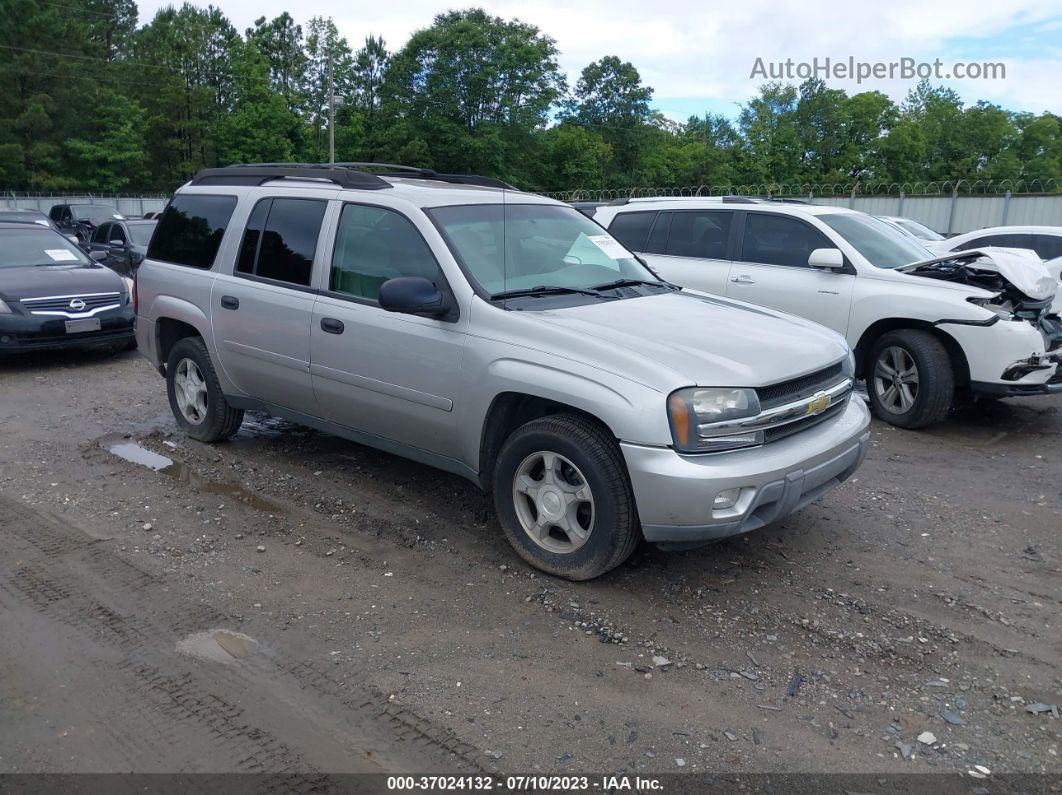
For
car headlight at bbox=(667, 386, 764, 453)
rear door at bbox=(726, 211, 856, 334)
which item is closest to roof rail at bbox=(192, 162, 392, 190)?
car headlight at bbox=(667, 386, 764, 453)

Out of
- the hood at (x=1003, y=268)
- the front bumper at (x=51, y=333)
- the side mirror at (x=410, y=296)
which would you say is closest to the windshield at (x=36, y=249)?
the front bumper at (x=51, y=333)

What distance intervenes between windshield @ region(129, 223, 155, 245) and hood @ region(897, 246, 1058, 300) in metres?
13.8

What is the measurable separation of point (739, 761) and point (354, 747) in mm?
1365

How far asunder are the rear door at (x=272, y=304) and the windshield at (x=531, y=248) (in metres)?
1.07

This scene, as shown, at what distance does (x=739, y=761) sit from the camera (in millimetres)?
3129

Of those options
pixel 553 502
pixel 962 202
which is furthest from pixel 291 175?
pixel 962 202

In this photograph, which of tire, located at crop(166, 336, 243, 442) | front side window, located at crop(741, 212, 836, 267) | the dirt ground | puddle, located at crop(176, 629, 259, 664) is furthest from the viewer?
front side window, located at crop(741, 212, 836, 267)

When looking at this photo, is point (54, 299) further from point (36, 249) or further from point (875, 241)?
point (875, 241)

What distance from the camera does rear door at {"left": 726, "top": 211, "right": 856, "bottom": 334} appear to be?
809cm

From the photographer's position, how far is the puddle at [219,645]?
3811mm

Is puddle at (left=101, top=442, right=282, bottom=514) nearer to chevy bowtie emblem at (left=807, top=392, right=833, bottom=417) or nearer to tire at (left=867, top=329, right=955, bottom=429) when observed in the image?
chevy bowtie emblem at (left=807, top=392, right=833, bottom=417)

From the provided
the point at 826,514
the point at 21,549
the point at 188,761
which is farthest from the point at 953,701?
the point at 21,549

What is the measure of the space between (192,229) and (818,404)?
470cm

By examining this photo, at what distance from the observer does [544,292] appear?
4.97m
